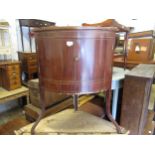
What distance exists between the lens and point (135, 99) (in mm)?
1178

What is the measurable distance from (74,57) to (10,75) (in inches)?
72.6

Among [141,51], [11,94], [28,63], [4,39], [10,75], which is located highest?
[4,39]

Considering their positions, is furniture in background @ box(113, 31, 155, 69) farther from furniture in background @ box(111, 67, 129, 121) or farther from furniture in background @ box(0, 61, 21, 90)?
furniture in background @ box(0, 61, 21, 90)

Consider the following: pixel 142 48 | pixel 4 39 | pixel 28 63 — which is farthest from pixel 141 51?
pixel 4 39

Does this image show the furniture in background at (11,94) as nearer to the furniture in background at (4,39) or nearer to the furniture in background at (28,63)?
the furniture in background at (28,63)

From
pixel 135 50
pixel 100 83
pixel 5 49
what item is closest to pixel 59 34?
pixel 100 83

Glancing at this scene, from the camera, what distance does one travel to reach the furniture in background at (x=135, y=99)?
3.71ft

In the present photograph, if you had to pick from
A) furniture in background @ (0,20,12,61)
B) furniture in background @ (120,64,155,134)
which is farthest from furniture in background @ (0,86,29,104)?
furniture in background @ (120,64,155,134)

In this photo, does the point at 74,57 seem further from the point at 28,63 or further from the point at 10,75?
the point at 28,63

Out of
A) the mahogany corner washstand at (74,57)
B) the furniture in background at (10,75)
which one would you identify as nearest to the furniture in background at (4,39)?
the furniture in background at (10,75)

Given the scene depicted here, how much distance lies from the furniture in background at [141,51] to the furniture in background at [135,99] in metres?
0.82
